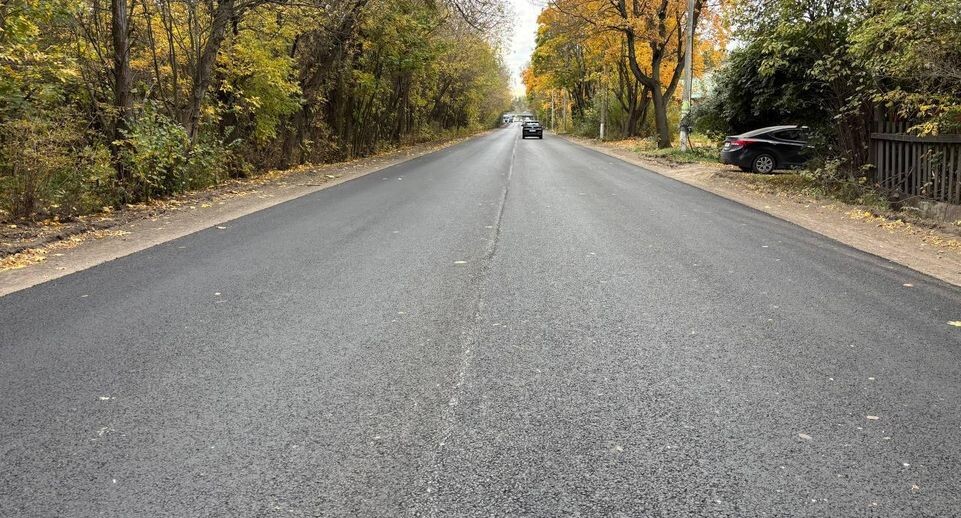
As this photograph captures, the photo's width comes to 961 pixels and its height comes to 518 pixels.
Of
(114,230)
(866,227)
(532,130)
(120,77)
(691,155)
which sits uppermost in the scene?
(532,130)

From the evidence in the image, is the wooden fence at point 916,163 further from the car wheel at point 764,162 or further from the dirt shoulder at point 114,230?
the dirt shoulder at point 114,230

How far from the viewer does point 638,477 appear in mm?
3039

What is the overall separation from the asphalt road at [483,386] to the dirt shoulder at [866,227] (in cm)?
58

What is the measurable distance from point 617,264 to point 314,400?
446 centimetres

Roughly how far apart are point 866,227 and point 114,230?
37.5ft

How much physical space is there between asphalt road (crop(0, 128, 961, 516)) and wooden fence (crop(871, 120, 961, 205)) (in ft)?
11.8

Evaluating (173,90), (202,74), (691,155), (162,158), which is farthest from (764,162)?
(173,90)

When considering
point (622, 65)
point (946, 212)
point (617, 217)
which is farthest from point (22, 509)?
point (622, 65)

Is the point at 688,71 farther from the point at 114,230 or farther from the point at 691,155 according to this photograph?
the point at 114,230

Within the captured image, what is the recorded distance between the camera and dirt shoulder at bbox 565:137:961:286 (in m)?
7.92

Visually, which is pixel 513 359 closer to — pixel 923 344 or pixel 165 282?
pixel 923 344

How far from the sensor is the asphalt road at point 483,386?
2939 mm

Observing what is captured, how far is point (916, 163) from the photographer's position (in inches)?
447

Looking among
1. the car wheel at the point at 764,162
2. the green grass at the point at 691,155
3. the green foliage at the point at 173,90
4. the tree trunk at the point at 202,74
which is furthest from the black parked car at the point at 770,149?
the tree trunk at the point at 202,74
